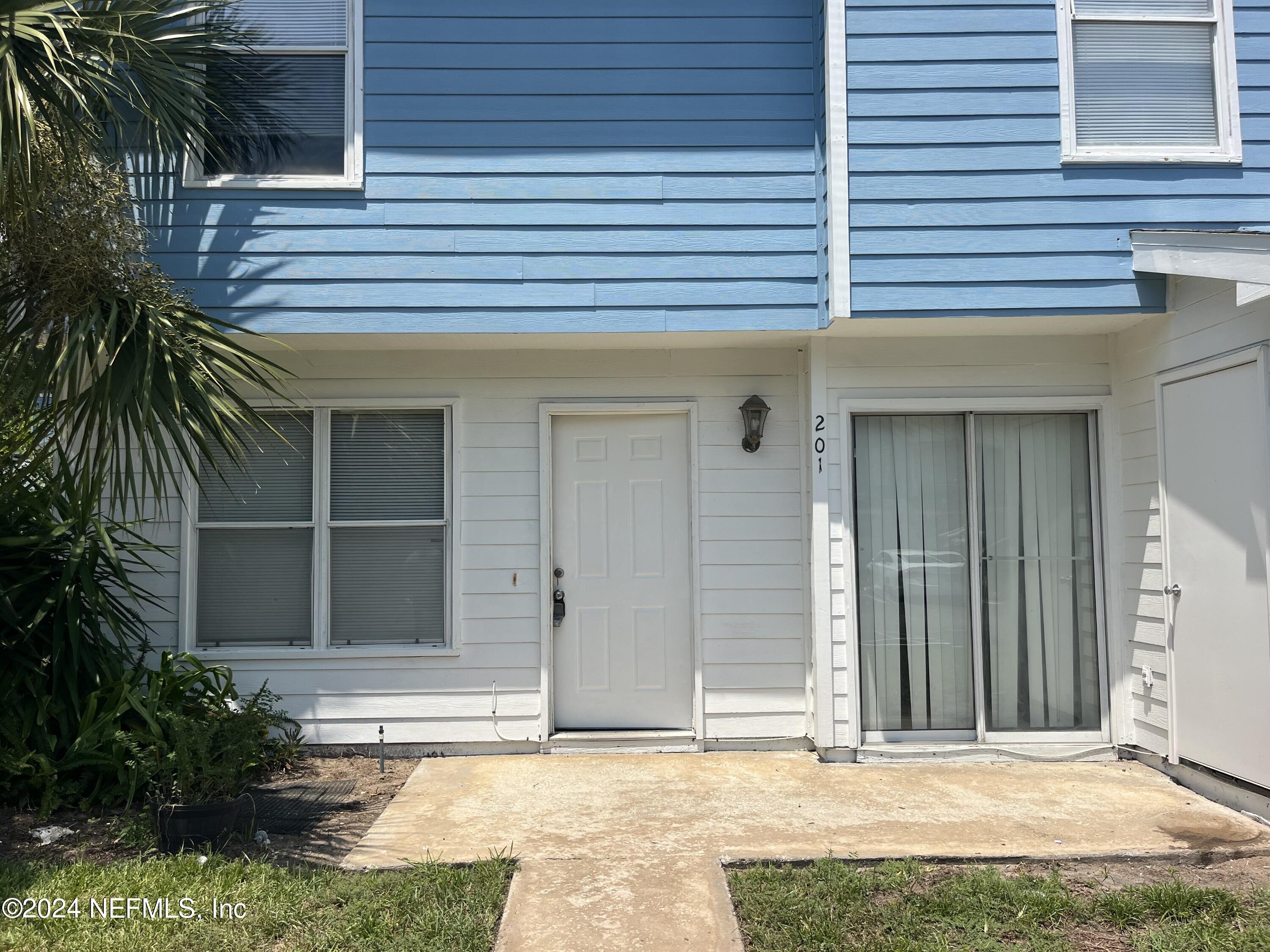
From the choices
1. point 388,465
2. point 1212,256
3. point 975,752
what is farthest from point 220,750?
point 1212,256

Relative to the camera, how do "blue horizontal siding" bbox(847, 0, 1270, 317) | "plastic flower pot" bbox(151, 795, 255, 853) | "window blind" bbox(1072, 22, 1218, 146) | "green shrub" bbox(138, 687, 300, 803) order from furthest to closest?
1. "window blind" bbox(1072, 22, 1218, 146)
2. "blue horizontal siding" bbox(847, 0, 1270, 317)
3. "green shrub" bbox(138, 687, 300, 803)
4. "plastic flower pot" bbox(151, 795, 255, 853)

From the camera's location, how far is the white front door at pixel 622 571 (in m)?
6.51

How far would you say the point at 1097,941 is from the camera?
3.60 metres

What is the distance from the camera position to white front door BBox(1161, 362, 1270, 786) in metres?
4.91

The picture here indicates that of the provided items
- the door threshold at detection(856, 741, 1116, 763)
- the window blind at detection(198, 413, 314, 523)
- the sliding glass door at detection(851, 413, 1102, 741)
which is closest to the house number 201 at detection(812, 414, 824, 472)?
the sliding glass door at detection(851, 413, 1102, 741)

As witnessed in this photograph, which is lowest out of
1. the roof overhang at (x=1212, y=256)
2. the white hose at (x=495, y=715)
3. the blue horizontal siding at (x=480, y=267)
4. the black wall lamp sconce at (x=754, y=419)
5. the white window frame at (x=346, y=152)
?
the white hose at (x=495, y=715)

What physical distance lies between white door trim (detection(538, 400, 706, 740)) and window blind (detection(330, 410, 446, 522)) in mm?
666

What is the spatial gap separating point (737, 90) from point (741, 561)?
2.96 meters

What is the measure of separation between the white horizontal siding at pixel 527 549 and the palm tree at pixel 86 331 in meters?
0.90

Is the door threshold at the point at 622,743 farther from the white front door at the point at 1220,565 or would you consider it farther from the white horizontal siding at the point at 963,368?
the white front door at the point at 1220,565

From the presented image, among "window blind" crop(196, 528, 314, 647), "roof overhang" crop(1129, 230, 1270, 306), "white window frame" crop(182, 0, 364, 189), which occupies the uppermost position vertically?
"white window frame" crop(182, 0, 364, 189)

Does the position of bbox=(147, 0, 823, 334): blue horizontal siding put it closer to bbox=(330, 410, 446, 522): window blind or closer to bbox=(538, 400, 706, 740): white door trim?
bbox=(538, 400, 706, 740): white door trim

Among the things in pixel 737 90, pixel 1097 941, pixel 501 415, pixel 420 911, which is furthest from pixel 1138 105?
pixel 420 911

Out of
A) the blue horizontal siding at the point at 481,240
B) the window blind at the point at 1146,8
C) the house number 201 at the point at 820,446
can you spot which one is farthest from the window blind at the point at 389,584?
the window blind at the point at 1146,8
